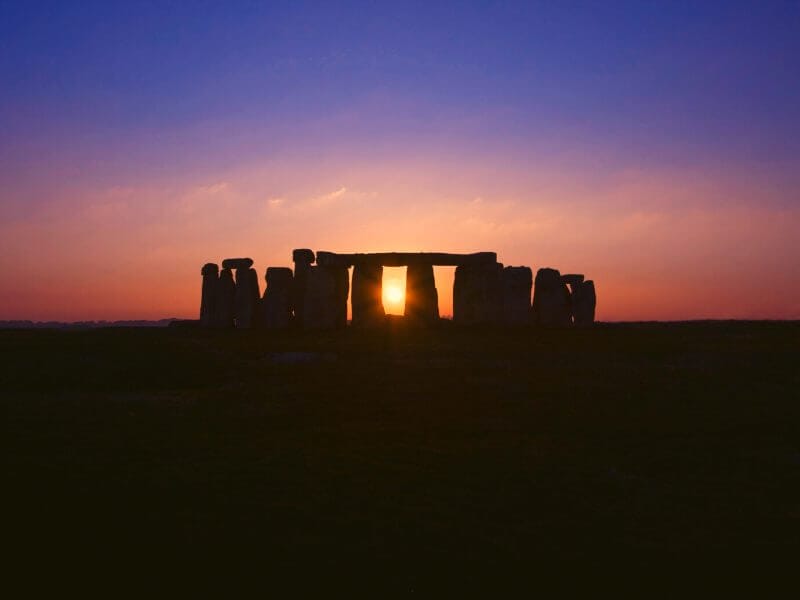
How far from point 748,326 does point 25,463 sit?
26119mm

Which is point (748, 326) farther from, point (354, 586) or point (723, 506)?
point (354, 586)

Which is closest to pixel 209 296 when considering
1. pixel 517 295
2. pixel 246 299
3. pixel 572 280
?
pixel 246 299

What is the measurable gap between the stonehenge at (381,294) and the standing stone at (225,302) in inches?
16.3

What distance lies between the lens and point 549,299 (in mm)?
25594

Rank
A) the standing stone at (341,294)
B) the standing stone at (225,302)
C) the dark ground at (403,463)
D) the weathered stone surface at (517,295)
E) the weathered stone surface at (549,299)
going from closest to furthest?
the dark ground at (403,463) < the weathered stone surface at (517,295) < the standing stone at (341,294) < the weathered stone surface at (549,299) < the standing stone at (225,302)

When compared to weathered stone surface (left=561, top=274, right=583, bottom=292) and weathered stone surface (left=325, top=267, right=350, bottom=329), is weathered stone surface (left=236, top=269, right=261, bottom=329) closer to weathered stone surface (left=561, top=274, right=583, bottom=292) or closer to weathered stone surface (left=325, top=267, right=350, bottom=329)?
weathered stone surface (left=325, top=267, right=350, bottom=329)

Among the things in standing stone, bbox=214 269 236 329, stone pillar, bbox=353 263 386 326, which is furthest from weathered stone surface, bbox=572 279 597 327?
standing stone, bbox=214 269 236 329

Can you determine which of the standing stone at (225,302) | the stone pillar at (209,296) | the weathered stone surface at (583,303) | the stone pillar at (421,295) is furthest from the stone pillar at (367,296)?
the weathered stone surface at (583,303)

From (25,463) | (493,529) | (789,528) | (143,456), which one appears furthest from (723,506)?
(25,463)

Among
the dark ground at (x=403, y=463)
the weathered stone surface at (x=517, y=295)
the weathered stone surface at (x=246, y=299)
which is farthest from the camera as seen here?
the weathered stone surface at (x=246, y=299)

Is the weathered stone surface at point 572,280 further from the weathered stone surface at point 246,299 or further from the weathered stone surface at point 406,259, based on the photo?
the weathered stone surface at point 246,299

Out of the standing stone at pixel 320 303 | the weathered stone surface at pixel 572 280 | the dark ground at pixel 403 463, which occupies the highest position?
the weathered stone surface at pixel 572 280

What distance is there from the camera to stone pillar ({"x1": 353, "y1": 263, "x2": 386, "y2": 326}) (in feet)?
81.4

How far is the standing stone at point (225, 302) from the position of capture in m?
26.4
